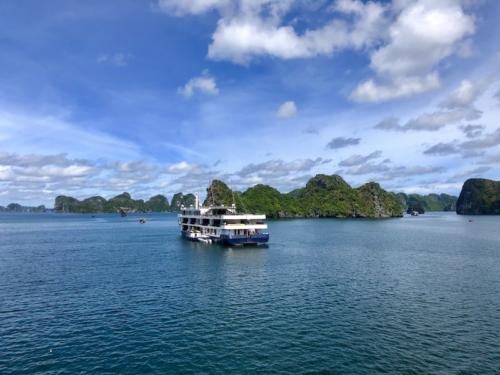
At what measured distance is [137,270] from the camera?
269 feet

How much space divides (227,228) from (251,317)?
7305cm

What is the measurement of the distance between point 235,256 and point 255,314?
5154cm

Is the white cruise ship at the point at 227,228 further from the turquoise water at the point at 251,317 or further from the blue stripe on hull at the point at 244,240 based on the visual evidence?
the turquoise water at the point at 251,317

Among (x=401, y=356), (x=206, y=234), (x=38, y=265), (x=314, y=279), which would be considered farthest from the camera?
(x=206, y=234)

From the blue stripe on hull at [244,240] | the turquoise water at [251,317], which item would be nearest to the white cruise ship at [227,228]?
the blue stripe on hull at [244,240]

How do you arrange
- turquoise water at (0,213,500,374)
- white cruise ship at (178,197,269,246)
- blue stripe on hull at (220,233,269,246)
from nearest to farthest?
turquoise water at (0,213,500,374), blue stripe on hull at (220,233,269,246), white cruise ship at (178,197,269,246)

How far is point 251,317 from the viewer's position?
49156 millimetres

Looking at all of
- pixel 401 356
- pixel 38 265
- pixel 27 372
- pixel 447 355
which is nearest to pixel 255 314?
pixel 401 356

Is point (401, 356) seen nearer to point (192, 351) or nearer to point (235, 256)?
point (192, 351)

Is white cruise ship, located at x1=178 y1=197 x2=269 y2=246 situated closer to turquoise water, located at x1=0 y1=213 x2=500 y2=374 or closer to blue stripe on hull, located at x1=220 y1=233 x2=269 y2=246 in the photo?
blue stripe on hull, located at x1=220 y1=233 x2=269 y2=246

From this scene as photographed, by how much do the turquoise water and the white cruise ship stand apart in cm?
2810

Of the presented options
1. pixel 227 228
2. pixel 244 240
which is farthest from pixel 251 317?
pixel 227 228

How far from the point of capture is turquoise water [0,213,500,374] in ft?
118

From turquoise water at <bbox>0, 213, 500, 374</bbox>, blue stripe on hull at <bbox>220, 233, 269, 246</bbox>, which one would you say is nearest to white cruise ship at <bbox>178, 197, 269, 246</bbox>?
blue stripe on hull at <bbox>220, 233, 269, 246</bbox>
